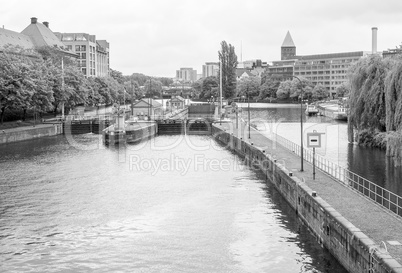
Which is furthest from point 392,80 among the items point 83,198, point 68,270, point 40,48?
point 40,48

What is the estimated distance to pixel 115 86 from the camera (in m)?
156

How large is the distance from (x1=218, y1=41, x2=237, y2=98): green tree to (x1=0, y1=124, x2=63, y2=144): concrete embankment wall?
87558 millimetres

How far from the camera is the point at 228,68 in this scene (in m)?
171

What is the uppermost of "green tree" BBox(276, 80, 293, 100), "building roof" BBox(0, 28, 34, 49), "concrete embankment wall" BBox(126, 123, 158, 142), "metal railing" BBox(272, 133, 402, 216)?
"building roof" BBox(0, 28, 34, 49)

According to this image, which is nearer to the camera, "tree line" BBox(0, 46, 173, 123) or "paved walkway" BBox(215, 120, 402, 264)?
"paved walkway" BBox(215, 120, 402, 264)

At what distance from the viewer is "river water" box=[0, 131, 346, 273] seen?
959 inches

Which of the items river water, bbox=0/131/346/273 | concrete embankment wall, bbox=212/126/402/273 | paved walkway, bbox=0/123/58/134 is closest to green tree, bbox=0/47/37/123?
paved walkway, bbox=0/123/58/134

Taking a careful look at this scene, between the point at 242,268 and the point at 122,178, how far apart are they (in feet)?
74.3

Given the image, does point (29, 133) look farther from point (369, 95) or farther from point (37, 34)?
point (37, 34)

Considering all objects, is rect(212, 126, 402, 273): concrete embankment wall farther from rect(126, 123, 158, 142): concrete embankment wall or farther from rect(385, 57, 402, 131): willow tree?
rect(126, 123, 158, 142): concrete embankment wall

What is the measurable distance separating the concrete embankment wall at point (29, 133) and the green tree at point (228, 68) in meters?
87.6

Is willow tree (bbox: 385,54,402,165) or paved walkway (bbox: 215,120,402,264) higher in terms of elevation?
willow tree (bbox: 385,54,402,165)

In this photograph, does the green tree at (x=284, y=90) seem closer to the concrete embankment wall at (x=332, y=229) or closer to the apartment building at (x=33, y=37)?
the apartment building at (x=33, y=37)

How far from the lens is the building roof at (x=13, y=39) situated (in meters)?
114
